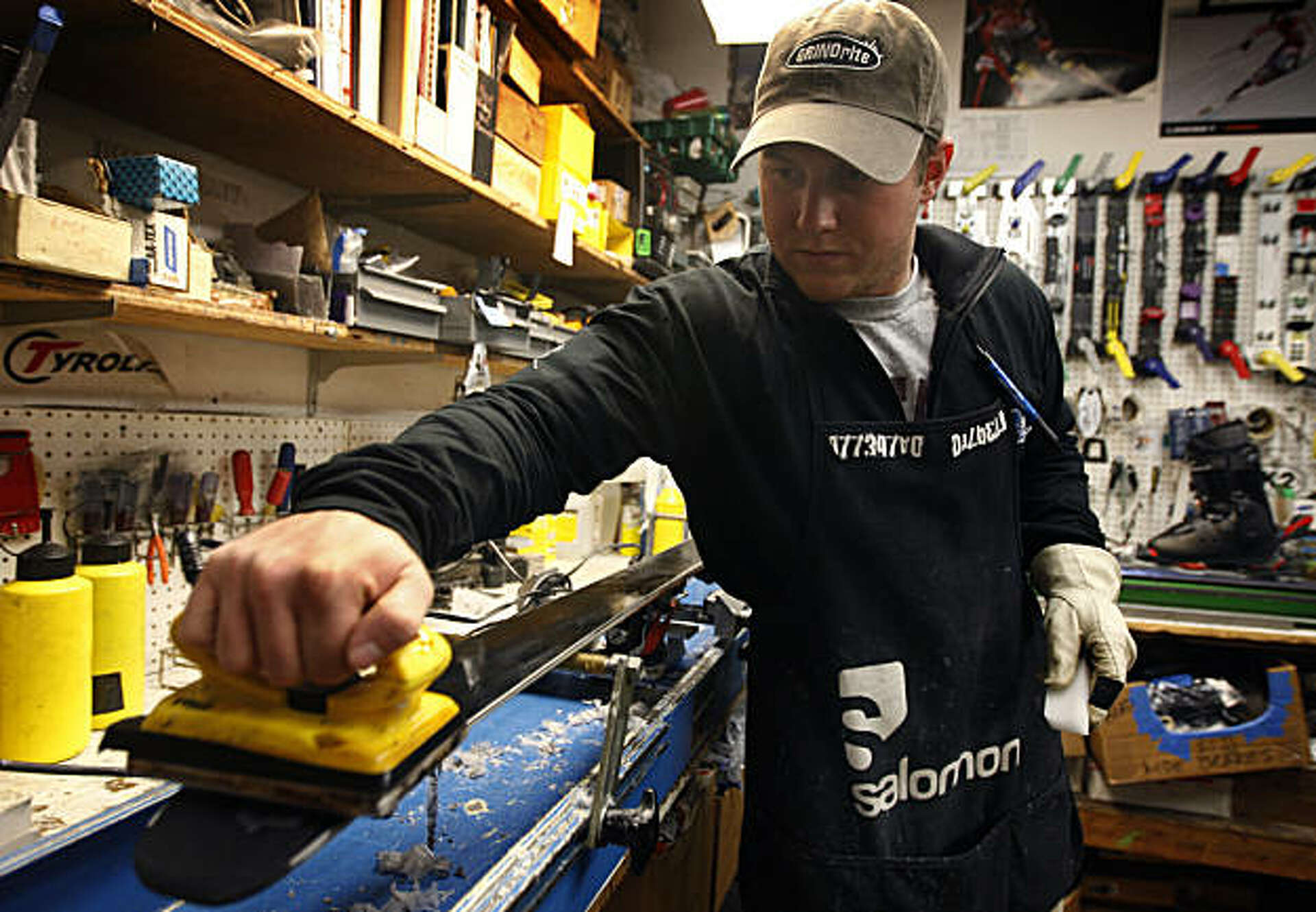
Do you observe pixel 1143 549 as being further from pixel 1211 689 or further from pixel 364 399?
pixel 364 399

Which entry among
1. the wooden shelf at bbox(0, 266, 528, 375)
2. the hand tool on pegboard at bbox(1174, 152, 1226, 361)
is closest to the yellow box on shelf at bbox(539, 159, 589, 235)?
the wooden shelf at bbox(0, 266, 528, 375)

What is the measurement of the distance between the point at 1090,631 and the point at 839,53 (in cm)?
87

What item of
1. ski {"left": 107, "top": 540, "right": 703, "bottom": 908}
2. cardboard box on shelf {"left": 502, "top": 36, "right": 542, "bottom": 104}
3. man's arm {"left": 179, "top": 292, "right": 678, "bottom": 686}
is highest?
cardboard box on shelf {"left": 502, "top": 36, "right": 542, "bottom": 104}

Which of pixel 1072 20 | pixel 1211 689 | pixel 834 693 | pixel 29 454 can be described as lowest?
pixel 1211 689

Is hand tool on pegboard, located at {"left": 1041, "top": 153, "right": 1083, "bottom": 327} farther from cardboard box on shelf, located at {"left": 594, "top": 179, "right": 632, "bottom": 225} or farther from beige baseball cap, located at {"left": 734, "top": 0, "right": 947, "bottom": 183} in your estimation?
beige baseball cap, located at {"left": 734, "top": 0, "right": 947, "bottom": 183}

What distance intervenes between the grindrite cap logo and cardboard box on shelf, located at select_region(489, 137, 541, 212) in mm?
1006

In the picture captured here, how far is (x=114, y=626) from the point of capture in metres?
1.07

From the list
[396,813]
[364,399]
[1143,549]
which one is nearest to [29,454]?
[396,813]

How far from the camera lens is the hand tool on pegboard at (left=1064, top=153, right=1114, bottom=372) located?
136 inches

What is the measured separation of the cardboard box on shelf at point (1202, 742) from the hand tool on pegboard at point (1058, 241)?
5.81 ft

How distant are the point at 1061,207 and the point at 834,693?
326cm

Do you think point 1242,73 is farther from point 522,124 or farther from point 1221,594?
point 522,124

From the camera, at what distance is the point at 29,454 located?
3.93 ft

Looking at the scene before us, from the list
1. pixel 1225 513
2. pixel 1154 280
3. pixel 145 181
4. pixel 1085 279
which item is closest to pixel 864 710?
pixel 145 181
